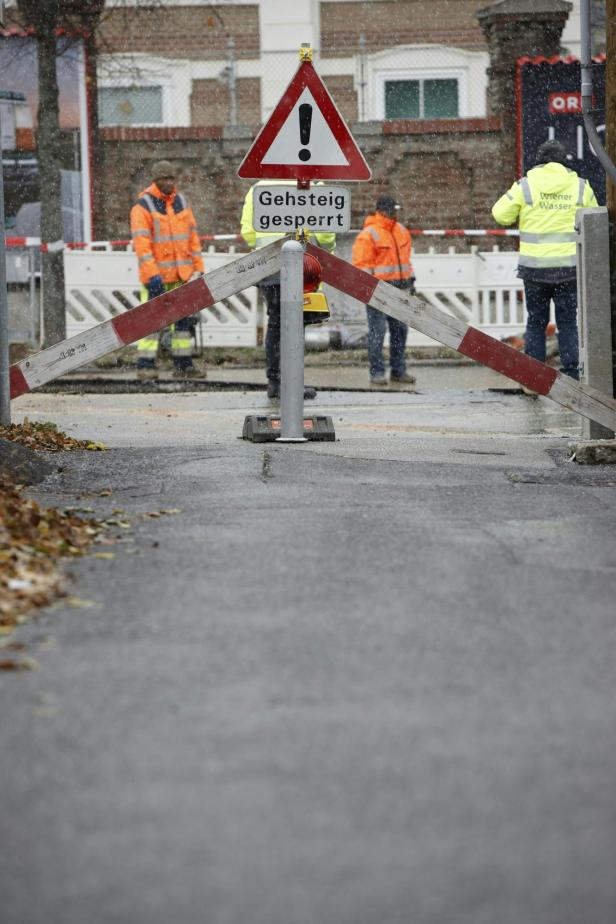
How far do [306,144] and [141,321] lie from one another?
1300 mm

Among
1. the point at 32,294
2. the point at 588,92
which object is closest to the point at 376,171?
the point at 32,294

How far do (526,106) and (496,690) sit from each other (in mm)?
20288

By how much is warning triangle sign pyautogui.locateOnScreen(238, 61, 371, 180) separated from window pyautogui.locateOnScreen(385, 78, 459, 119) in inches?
921

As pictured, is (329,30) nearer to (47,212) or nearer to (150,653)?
(47,212)

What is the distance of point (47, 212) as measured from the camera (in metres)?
22.2

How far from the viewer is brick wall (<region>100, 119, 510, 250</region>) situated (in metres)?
24.7

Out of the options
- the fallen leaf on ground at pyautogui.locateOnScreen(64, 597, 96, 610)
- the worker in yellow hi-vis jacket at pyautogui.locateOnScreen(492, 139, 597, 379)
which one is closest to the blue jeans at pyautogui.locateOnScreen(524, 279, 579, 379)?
the worker in yellow hi-vis jacket at pyautogui.locateOnScreen(492, 139, 597, 379)

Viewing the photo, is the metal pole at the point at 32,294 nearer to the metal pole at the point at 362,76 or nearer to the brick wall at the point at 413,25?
the metal pole at the point at 362,76

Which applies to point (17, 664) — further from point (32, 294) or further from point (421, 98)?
point (421, 98)

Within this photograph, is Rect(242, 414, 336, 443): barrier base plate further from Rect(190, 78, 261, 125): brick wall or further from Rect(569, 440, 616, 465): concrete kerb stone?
Rect(190, 78, 261, 125): brick wall

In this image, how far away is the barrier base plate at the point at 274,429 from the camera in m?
10.4

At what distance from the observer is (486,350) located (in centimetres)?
967

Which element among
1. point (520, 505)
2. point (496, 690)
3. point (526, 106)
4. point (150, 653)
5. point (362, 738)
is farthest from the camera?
point (526, 106)

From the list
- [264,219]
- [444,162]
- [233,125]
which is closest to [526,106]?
[444,162]
